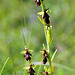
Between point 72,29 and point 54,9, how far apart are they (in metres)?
0.73

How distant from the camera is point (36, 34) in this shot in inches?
191

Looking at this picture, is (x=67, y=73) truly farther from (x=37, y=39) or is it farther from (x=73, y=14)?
(x=37, y=39)

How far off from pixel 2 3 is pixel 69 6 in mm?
2510

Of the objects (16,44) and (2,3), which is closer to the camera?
(16,44)

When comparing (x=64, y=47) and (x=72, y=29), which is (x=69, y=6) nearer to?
(x=72, y=29)

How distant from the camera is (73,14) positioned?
3.86m

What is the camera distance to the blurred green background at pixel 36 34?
2.82 meters

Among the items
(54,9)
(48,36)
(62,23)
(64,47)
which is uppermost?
(48,36)

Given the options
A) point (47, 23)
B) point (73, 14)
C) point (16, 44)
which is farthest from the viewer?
point (73, 14)

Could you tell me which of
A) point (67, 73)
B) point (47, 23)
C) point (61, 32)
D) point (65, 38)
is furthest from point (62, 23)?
point (47, 23)

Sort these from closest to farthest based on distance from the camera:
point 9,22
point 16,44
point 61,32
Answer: point 16,44
point 61,32
point 9,22

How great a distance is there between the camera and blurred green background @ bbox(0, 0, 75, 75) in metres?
2.82

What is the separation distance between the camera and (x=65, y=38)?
13.5 ft

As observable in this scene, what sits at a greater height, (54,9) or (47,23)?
(47,23)
